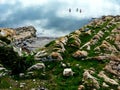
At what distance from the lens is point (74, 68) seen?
49.0 metres

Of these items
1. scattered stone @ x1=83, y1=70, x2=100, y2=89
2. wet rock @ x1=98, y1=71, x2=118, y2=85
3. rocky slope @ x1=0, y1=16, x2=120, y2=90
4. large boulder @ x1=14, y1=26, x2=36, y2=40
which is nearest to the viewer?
scattered stone @ x1=83, y1=70, x2=100, y2=89

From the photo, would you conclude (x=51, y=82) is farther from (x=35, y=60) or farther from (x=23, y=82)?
(x=35, y=60)

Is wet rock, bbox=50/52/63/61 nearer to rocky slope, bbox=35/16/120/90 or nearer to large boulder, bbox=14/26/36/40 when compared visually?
rocky slope, bbox=35/16/120/90

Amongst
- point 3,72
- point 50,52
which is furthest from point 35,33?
point 3,72

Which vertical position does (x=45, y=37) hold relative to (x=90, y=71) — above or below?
below

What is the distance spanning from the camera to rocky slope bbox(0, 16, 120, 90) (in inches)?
1750

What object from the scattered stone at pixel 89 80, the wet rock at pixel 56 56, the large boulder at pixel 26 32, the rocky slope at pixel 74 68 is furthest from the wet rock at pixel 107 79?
the large boulder at pixel 26 32

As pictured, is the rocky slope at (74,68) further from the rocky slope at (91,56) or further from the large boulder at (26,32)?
the large boulder at (26,32)

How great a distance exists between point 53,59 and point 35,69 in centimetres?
359

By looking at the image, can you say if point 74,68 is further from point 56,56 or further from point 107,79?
point 107,79

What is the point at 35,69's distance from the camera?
160 ft

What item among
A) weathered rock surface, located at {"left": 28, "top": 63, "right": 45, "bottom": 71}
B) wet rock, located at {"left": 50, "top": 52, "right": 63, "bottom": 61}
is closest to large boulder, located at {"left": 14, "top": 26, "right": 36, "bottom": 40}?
wet rock, located at {"left": 50, "top": 52, "right": 63, "bottom": 61}

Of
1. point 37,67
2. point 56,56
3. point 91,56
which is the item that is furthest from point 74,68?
point 91,56

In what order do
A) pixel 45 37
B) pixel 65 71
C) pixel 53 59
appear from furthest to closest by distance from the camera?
pixel 45 37 < pixel 53 59 < pixel 65 71
